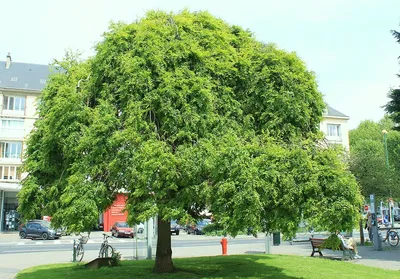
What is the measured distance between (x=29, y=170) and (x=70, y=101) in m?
2.86

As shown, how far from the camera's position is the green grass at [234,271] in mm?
12523

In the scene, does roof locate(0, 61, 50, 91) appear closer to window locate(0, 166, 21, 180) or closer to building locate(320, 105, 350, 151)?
window locate(0, 166, 21, 180)

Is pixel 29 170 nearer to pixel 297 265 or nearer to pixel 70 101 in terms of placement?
pixel 70 101

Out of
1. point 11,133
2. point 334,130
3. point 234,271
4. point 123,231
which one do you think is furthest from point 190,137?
point 334,130

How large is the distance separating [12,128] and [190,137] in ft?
148

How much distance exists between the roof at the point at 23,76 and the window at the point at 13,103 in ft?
4.41

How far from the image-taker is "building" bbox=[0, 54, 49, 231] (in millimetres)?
46875

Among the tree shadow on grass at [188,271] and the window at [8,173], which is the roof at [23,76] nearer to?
the window at [8,173]

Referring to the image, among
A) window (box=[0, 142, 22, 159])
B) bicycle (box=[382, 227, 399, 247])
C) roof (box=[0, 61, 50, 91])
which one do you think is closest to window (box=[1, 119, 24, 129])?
window (box=[0, 142, 22, 159])

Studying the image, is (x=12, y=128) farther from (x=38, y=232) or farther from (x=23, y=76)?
(x=38, y=232)

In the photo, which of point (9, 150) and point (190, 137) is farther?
point (9, 150)

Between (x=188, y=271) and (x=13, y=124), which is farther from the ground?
(x=13, y=124)

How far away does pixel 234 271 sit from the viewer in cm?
1335

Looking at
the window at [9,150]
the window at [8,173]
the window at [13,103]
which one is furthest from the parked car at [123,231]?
the window at [13,103]
